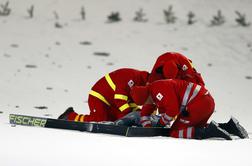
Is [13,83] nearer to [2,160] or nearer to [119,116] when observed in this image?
[119,116]

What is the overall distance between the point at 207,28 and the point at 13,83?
5.43m

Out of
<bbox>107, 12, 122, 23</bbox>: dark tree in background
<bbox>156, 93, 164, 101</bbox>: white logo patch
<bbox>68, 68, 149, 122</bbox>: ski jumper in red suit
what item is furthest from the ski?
<bbox>107, 12, 122, 23</bbox>: dark tree in background

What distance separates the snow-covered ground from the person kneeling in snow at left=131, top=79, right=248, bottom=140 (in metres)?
0.23

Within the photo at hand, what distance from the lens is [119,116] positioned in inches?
266

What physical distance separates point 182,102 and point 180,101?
24 millimetres

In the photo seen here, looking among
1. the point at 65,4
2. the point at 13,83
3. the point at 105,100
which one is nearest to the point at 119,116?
the point at 105,100

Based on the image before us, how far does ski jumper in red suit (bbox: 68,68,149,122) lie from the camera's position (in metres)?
6.52

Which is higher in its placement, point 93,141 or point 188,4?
point 188,4

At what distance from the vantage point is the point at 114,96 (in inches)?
261

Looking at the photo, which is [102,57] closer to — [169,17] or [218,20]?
[169,17]

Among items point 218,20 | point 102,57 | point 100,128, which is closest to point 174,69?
point 100,128

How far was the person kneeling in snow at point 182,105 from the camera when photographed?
5.94 meters

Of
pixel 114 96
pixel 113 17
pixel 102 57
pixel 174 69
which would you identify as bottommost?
pixel 102 57

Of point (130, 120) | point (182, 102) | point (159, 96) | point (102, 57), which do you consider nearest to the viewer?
point (159, 96)
